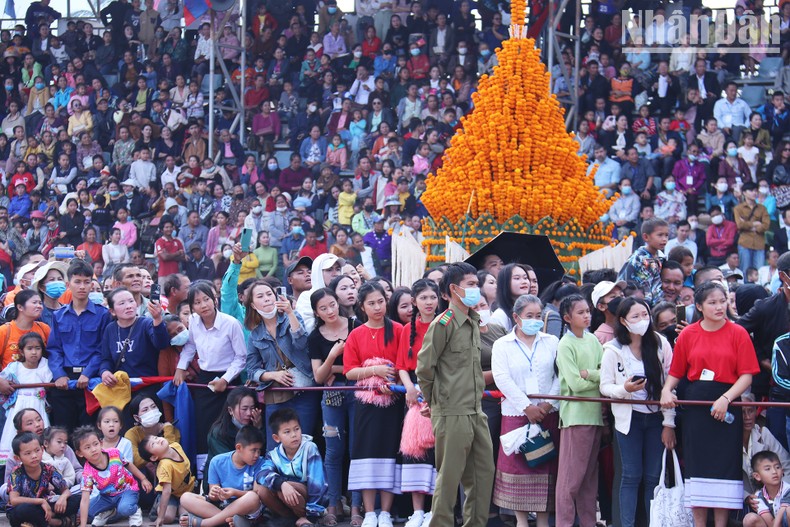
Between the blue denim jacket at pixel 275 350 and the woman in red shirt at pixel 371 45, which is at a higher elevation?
the woman in red shirt at pixel 371 45

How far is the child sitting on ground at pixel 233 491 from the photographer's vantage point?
8156mm

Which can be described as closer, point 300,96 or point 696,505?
point 696,505

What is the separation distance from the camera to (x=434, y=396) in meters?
7.57

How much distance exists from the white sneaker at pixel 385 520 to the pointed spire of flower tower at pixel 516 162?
4.33m

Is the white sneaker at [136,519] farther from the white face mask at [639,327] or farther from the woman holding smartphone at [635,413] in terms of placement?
the white face mask at [639,327]

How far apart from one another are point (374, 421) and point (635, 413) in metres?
1.75

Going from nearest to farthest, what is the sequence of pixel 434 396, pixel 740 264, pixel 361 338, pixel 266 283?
pixel 434 396, pixel 361 338, pixel 266 283, pixel 740 264

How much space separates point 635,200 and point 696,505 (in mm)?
10389

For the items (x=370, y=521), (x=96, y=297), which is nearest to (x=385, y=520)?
(x=370, y=521)

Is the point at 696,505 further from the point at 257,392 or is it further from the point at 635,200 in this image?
the point at 635,200

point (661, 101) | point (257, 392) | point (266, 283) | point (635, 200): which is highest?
point (661, 101)

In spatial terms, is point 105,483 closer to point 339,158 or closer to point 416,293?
point 416,293

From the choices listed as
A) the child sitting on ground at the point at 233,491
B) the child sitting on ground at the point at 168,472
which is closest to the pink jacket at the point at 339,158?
the child sitting on ground at the point at 168,472

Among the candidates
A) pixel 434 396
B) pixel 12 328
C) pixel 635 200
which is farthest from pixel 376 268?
pixel 434 396
